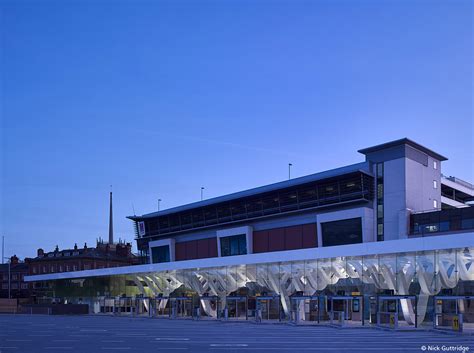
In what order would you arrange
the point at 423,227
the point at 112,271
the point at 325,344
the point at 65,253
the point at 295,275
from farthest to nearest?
the point at 65,253 < the point at 112,271 < the point at 423,227 < the point at 295,275 < the point at 325,344

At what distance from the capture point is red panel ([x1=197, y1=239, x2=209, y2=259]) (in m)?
72.8

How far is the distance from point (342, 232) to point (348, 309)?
13095 mm

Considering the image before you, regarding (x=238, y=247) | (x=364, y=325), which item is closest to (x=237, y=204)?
(x=238, y=247)

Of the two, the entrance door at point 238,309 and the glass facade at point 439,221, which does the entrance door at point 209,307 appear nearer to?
the entrance door at point 238,309

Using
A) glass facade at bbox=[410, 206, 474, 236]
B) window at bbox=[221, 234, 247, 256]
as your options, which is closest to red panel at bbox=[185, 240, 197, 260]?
window at bbox=[221, 234, 247, 256]

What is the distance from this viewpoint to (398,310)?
39.5 m

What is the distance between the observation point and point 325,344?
2488cm

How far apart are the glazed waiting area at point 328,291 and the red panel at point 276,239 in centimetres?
910

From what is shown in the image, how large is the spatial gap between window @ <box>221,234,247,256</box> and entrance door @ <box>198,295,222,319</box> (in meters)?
10.8

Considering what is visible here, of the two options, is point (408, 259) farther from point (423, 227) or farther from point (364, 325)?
point (423, 227)

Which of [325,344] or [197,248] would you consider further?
[197,248]

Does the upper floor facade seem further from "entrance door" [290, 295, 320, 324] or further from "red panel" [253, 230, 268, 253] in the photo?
"entrance door" [290, 295, 320, 324]

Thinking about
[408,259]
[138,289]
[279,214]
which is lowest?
[138,289]

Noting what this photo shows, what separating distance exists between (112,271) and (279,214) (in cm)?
1967
